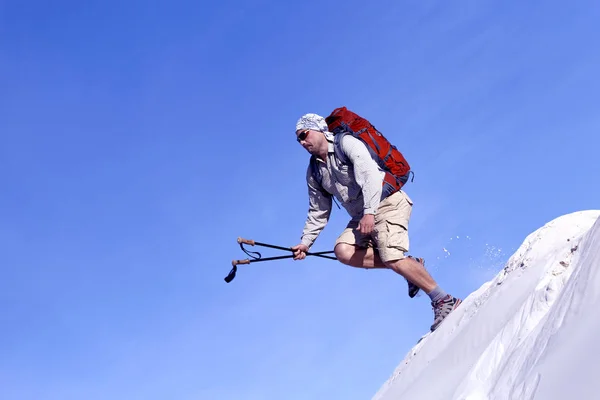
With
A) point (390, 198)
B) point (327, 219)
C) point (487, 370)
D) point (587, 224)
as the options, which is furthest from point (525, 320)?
point (327, 219)

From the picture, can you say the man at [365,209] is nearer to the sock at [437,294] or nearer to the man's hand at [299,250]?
the sock at [437,294]

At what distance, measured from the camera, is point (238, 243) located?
914cm

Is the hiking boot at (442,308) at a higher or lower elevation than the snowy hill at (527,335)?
higher

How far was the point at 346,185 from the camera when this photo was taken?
844 cm

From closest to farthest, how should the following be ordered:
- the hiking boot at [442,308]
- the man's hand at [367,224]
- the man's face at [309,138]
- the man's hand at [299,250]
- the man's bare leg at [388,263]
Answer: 1. the man's hand at [367,224]
2. the man's face at [309,138]
3. the man's bare leg at [388,263]
4. the hiking boot at [442,308]
5. the man's hand at [299,250]

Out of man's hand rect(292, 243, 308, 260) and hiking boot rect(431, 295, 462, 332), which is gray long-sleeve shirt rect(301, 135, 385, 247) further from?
hiking boot rect(431, 295, 462, 332)

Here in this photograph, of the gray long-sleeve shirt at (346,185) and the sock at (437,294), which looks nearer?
the gray long-sleeve shirt at (346,185)

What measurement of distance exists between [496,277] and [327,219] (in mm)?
1934

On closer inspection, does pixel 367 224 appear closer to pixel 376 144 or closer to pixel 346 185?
pixel 346 185

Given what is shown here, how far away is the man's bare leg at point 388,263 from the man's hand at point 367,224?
53 centimetres

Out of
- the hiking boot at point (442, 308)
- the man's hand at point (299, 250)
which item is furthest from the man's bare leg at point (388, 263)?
the man's hand at point (299, 250)

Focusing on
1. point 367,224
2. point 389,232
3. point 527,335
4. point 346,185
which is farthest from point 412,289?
point 527,335

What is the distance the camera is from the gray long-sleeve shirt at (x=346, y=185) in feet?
26.4

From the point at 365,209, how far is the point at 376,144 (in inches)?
29.6
